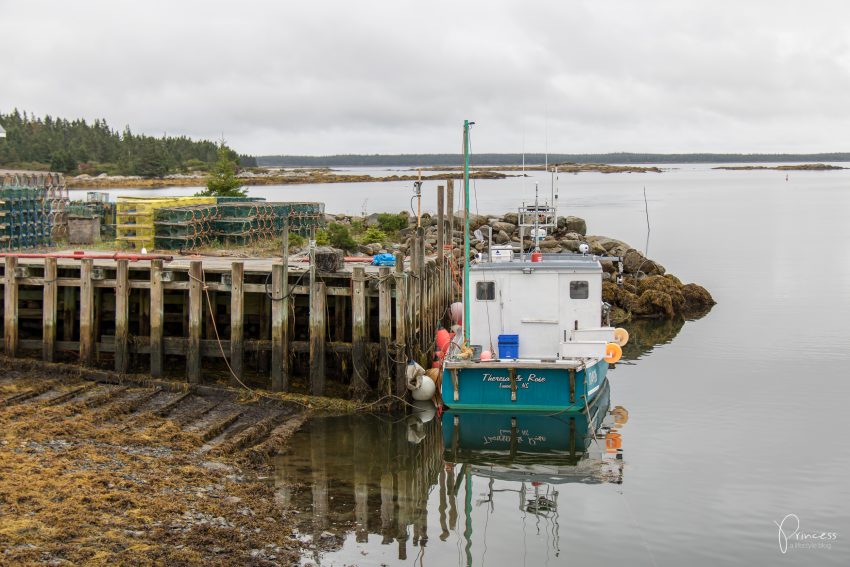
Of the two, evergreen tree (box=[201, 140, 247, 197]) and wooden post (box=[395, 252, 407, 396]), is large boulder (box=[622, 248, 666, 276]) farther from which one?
wooden post (box=[395, 252, 407, 396])

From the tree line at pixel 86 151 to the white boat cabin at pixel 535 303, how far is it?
96019mm

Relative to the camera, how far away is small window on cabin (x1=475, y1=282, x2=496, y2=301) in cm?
2109

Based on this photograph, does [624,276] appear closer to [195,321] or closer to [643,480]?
[643,480]

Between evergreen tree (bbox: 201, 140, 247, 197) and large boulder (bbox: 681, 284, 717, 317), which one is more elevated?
evergreen tree (bbox: 201, 140, 247, 197)

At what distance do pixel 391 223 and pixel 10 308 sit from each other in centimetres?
2163

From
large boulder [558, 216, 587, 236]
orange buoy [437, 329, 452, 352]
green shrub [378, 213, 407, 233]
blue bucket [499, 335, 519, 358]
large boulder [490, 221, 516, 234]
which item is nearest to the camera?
blue bucket [499, 335, 519, 358]

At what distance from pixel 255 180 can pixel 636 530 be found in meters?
146

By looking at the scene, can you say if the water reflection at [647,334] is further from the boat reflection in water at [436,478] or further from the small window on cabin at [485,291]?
the small window on cabin at [485,291]

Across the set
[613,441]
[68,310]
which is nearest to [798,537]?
[613,441]

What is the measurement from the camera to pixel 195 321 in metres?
20.0

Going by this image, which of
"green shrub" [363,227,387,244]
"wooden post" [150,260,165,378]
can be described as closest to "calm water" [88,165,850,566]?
"wooden post" [150,260,165,378]

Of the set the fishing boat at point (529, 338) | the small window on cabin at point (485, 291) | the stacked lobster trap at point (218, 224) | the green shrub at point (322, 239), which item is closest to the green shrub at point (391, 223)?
the green shrub at point (322, 239)

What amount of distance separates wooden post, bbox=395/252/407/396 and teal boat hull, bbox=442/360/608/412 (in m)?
0.90

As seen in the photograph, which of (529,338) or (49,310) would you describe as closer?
(49,310)
